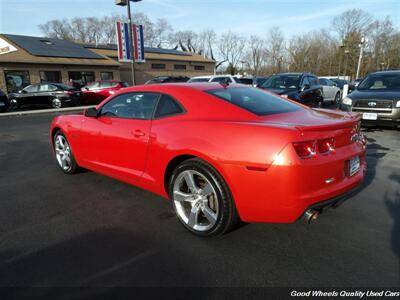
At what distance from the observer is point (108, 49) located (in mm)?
36438

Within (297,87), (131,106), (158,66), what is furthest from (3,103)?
(158,66)

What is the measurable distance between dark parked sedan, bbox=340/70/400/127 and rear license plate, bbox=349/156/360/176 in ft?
18.0

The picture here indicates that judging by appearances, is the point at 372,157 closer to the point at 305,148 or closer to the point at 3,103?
the point at 305,148

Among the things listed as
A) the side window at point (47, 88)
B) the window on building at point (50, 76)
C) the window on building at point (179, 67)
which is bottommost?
the side window at point (47, 88)

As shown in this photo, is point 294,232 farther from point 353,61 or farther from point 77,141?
point 353,61

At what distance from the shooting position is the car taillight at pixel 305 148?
2.30m

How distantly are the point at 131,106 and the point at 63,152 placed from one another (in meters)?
1.86

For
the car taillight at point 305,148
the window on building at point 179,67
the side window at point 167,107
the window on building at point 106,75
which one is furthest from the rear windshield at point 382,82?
the window on building at point 179,67

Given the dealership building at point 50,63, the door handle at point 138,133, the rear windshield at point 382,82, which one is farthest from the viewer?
the dealership building at point 50,63

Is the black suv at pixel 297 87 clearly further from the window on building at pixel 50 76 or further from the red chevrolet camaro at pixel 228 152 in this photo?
the window on building at pixel 50 76

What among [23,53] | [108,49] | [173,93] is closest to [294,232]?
[173,93]

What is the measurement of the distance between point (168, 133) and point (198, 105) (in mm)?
418

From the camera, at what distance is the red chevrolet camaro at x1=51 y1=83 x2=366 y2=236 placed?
2.34 metres

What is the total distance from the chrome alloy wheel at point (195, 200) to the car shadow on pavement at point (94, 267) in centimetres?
35
